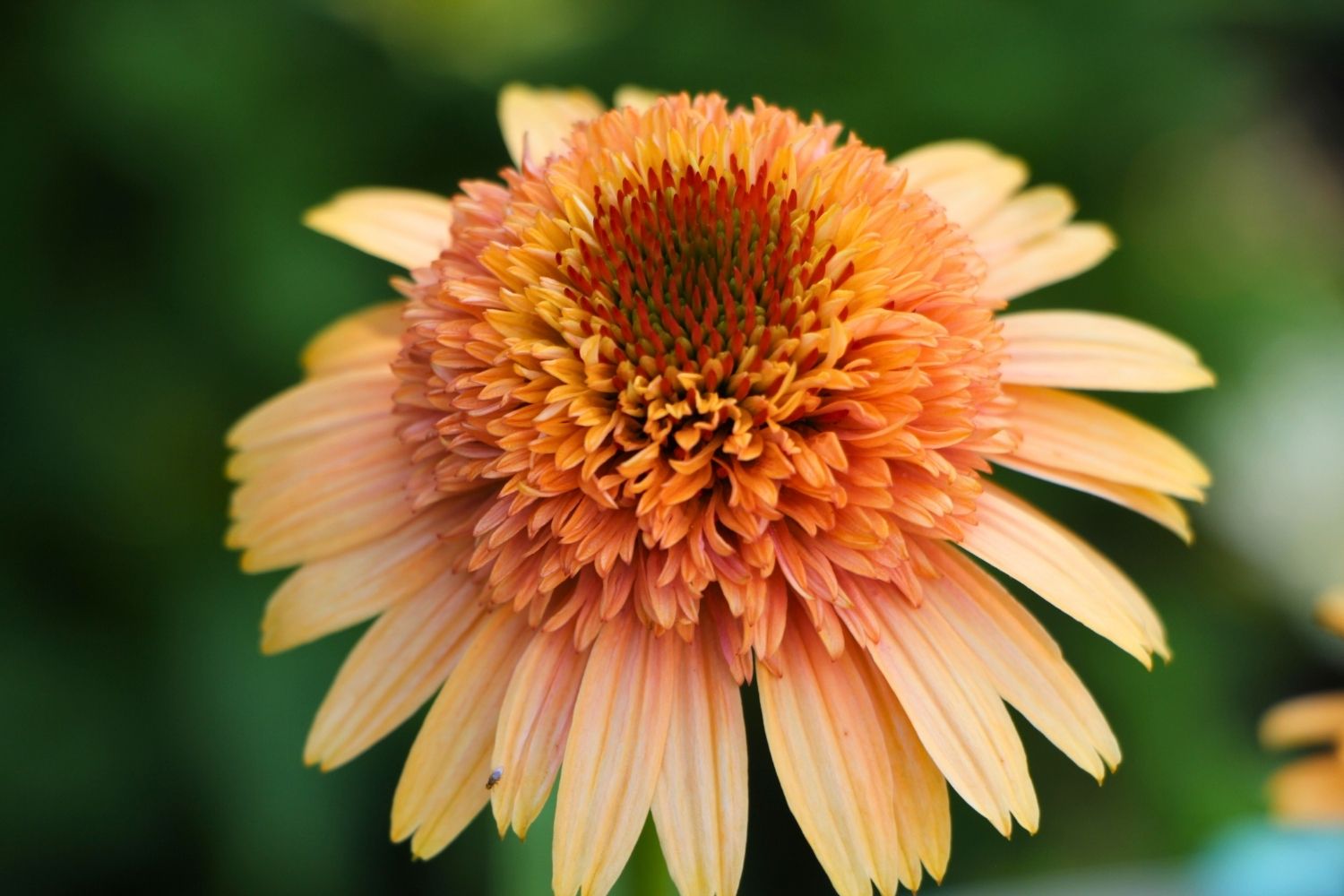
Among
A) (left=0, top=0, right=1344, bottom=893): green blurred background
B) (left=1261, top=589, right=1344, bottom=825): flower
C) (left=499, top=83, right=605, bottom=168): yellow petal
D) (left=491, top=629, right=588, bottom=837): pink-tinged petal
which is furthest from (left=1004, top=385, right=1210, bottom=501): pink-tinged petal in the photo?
(left=0, top=0, right=1344, bottom=893): green blurred background

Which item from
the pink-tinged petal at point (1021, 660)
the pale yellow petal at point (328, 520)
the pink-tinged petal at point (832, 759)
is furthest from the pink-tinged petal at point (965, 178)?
the pale yellow petal at point (328, 520)

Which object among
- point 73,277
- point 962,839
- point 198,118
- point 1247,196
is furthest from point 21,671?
point 1247,196

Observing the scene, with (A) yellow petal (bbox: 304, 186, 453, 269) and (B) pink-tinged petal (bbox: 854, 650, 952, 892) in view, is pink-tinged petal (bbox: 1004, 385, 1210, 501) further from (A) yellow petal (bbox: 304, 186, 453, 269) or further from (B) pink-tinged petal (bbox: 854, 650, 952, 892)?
(A) yellow petal (bbox: 304, 186, 453, 269)

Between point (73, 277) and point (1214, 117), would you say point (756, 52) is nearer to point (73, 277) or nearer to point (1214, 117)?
point (1214, 117)

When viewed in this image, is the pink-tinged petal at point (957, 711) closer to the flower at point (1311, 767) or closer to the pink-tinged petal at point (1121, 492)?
the pink-tinged petal at point (1121, 492)

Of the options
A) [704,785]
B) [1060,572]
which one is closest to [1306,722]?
[1060,572]

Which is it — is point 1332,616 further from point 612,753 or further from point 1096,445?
point 612,753

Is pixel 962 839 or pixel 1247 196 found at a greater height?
pixel 1247 196
